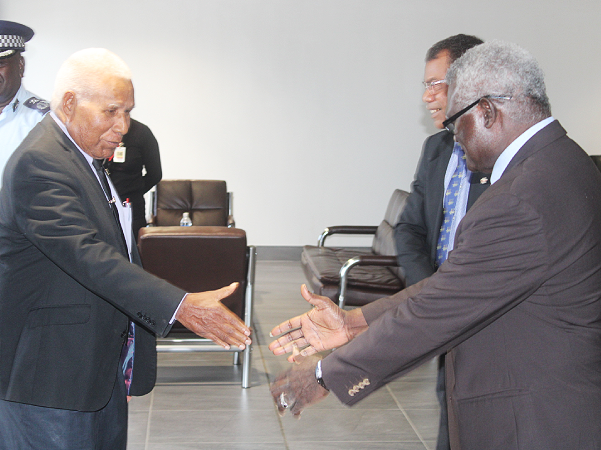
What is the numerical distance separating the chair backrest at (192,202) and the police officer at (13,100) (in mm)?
3322

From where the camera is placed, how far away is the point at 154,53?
25.8 ft

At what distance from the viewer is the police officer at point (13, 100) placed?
2578 millimetres

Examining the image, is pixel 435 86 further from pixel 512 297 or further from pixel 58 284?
pixel 58 284

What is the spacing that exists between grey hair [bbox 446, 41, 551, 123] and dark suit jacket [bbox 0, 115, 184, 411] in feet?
A: 3.16

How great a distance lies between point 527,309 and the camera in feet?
4.46

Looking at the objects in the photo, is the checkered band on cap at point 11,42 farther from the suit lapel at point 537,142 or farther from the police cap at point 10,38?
the suit lapel at point 537,142

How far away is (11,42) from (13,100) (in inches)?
9.4

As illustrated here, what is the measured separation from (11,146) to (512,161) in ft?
6.64

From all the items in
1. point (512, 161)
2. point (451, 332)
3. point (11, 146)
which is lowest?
point (451, 332)

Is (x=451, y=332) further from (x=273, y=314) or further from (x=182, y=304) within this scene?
(x=273, y=314)

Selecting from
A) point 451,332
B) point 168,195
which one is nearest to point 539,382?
point 451,332

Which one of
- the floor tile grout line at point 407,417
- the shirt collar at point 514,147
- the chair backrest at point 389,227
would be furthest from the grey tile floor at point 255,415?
the shirt collar at point 514,147

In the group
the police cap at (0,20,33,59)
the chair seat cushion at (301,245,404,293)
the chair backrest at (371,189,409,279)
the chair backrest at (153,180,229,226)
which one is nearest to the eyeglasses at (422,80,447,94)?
the police cap at (0,20,33,59)

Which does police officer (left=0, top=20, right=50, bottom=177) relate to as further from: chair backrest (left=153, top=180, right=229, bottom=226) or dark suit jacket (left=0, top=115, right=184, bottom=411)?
chair backrest (left=153, top=180, right=229, bottom=226)
